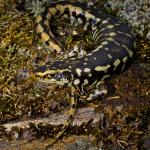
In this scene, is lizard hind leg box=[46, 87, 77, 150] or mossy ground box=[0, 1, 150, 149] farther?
mossy ground box=[0, 1, 150, 149]

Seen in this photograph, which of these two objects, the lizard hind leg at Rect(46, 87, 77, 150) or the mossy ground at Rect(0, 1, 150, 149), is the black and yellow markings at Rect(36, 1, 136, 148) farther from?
the mossy ground at Rect(0, 1, 150, 149)

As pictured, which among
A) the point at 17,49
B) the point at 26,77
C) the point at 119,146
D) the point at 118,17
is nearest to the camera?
the point at 119,146

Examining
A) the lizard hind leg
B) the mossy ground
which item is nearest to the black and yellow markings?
the lizard hind leg

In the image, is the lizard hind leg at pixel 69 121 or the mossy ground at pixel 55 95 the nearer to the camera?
the lizard hind leg at pixel 69 121

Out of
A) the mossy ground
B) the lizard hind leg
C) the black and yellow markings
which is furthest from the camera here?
the black and yellow markings

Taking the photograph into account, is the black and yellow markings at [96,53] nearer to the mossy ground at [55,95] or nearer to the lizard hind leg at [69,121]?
the lizard hind leg at [69,121]

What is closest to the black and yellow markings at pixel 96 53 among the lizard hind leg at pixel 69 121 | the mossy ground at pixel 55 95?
the lizard hind leg at pixel 69 121

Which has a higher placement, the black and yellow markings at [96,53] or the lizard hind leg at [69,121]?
the black and yellow markings at [96,53]

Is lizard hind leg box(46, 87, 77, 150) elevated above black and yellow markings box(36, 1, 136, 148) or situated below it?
below

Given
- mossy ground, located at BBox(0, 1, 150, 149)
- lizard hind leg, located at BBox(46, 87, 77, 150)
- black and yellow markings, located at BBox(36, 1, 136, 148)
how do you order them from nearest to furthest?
lizard hind leg, located at BBox(46, 87, 77, 150) < mossy ground, located at BBox(0, 1, 150, 149) < black and yellow markings, located at BBox(36, 1, 136, 148)

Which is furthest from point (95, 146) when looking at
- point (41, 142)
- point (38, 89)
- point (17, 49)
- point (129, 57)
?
point (17, 49)

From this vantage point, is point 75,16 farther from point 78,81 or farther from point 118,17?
point 78,81
